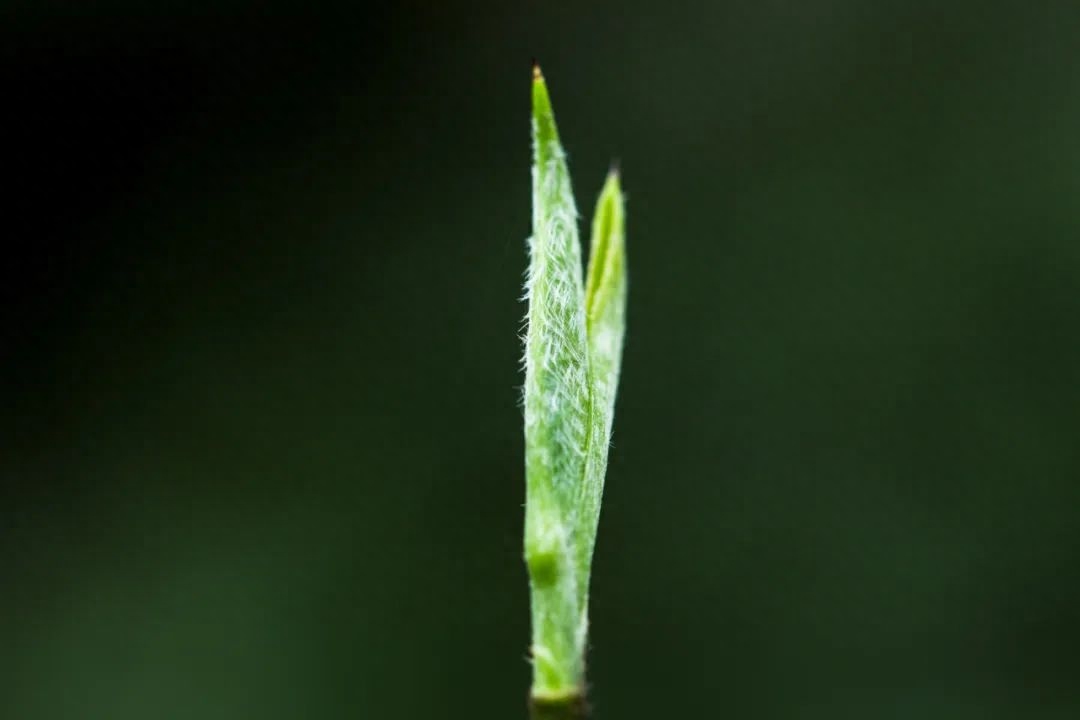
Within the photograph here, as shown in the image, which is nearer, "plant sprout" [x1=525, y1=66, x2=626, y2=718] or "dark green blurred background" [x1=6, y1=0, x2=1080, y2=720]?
"plant sprout" [x1=525, y1=66, x2=626, y2=718]

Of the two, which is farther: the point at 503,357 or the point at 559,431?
the point at 503,357

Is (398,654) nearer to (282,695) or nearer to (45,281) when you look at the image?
(282,695)

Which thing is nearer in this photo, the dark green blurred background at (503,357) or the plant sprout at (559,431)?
the plant sprout at (559,431)

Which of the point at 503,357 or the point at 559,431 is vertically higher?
the point at 559,431
